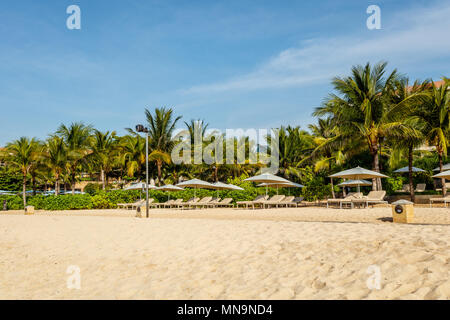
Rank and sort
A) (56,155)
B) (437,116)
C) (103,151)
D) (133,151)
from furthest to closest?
(133,151), (103,151), (56,155), (437,116)

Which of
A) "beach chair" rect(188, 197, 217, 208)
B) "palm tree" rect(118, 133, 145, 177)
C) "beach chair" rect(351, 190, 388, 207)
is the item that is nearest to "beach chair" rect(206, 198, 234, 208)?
"beach chair" rect(188, 197, 217, 208)

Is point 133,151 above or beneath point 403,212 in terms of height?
above

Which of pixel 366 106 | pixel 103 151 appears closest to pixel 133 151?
pixel 103 151

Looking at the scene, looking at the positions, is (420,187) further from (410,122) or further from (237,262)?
(237,262)

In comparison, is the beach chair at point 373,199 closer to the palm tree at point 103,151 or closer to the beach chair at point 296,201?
the beach chair at point 296,201

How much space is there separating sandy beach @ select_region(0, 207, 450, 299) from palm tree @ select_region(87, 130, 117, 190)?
17901 mm

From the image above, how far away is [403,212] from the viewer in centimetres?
909

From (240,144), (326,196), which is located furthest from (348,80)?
(240,144)

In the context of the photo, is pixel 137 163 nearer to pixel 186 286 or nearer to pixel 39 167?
pixel 39 167

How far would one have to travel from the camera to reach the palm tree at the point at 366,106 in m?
17.8

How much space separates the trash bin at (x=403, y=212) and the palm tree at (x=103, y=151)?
73.4 feet

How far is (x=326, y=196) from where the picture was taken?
20906 millimetres

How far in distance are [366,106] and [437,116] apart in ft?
13.1

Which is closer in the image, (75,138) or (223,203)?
(223,203)
